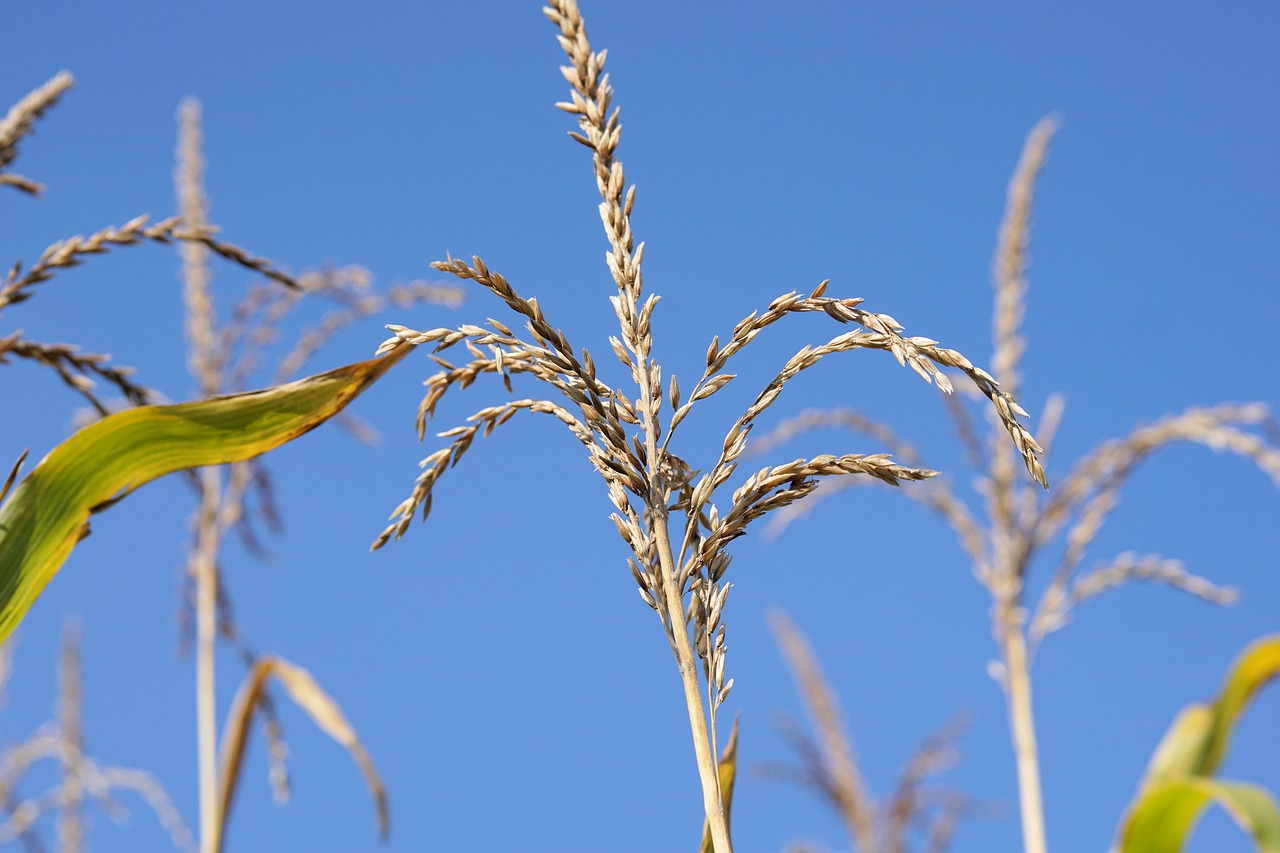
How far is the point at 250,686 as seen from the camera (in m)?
2.34

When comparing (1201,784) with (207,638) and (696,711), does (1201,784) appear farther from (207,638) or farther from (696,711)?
(207,638)

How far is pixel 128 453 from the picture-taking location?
156 centimetres

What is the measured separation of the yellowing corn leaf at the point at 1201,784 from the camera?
A: 3.71 feet

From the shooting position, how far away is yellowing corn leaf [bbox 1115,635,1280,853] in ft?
3.71

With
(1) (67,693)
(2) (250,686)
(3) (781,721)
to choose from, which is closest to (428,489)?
(2) (250,686)

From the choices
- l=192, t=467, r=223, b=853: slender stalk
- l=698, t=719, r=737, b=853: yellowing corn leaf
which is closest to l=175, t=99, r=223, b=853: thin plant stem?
l=192, t=467, r=223, b=853: slender stalk

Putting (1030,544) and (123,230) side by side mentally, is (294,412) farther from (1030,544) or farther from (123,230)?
(1030,544)

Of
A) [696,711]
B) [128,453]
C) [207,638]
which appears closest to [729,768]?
[696,711]

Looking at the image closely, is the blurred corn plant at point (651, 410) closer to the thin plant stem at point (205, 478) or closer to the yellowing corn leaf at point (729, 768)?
the yellowing corn leaf at point (729, 768)

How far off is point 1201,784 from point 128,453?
4.56 feet

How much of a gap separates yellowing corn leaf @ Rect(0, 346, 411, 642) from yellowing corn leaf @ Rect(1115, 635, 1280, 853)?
1063 millimetres

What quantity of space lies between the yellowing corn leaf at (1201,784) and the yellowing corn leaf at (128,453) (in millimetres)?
1063

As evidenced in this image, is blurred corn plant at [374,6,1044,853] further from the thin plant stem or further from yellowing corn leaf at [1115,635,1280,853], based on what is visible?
the thin plant stem

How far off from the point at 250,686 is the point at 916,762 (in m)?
3.75
